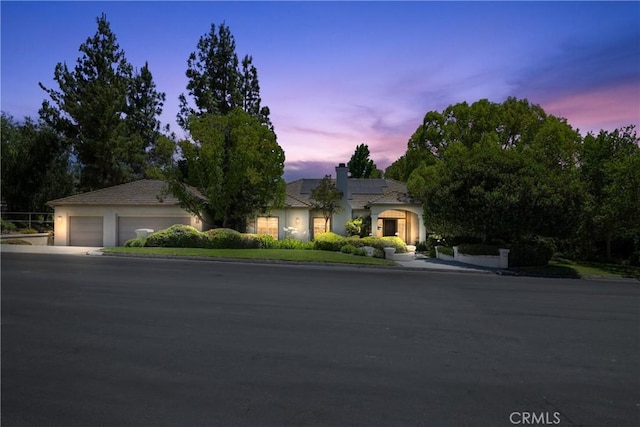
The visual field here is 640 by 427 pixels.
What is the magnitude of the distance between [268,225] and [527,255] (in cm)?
1811

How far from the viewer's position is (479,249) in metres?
21.8

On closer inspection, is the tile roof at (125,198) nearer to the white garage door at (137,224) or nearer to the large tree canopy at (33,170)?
the white garage door at (137,224)

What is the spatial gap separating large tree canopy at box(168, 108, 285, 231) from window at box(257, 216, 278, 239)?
332cm

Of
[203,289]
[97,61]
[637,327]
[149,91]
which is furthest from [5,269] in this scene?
[149,91]

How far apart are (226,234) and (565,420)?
22.3 meters

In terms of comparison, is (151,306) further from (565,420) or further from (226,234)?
(226,234)

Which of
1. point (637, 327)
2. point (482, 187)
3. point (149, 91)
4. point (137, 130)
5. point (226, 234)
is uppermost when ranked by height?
point (149, 91)

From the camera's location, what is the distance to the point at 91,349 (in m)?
6.12

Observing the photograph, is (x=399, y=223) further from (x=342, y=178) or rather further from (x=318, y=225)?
(x=318, y=225)

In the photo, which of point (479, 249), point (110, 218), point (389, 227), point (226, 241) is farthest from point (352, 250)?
point (110, 218)

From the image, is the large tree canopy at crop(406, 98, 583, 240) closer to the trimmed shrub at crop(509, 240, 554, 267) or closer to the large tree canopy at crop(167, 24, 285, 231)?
the trimmed shrub at crop(509, 240, 554, 267)

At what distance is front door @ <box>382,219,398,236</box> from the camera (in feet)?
112

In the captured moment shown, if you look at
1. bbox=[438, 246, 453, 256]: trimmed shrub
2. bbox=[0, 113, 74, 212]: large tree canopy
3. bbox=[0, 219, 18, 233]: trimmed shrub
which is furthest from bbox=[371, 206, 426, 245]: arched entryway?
bbox=[0, 113, 74, 212]: large tree canopy
